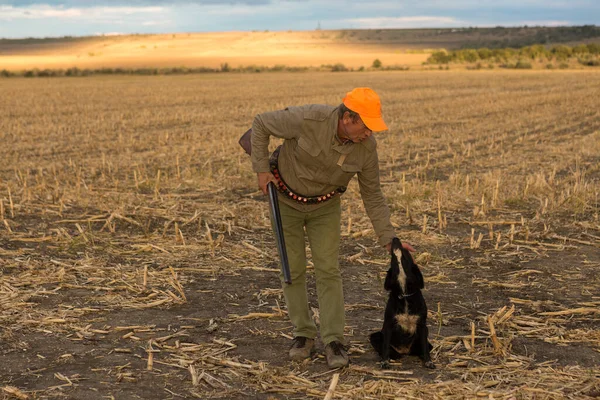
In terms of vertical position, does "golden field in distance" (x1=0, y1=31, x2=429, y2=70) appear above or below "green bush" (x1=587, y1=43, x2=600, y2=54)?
above

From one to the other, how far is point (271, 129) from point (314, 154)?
37 centimetres

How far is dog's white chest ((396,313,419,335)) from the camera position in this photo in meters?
5.41

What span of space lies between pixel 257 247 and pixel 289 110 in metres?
3.69

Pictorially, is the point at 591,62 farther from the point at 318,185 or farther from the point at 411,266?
the point at 411,266

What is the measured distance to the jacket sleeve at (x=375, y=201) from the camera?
18.3ft

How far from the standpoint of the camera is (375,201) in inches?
226

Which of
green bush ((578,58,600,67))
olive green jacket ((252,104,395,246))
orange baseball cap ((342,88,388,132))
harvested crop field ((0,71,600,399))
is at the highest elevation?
orange baseball cap ((342,88,388,132))

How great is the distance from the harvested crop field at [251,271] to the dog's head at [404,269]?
0.65 meters

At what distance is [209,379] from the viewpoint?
5332 millimetres

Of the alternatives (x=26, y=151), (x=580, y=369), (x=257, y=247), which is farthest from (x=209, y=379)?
(x=26, y=151)

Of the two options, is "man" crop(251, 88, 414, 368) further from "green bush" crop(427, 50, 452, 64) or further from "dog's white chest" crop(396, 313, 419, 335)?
"green bush" crop(427, 50, 452, 64)

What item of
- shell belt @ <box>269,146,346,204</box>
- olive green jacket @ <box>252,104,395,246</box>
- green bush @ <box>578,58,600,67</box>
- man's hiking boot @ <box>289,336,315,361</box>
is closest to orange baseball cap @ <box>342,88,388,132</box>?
olive green jacket @ <box>252,104,395,246</box>

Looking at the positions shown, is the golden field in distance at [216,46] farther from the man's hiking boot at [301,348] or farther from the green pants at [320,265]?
the man's hiking boot at [301,348]

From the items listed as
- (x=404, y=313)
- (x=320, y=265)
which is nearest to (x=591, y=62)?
(x=320, y=265)
